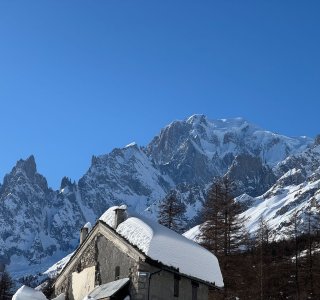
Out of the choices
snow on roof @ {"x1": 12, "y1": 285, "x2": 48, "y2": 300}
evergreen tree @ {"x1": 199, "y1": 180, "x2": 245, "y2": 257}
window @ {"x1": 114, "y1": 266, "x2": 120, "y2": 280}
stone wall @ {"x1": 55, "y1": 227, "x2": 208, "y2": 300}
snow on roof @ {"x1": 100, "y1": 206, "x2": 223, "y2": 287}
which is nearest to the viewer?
stone wall @ {"x1": 55, "y1": 227, "x2": 208, "y2": 300}

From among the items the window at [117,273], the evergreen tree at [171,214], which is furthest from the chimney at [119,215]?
the evergreen tree at [171,214]

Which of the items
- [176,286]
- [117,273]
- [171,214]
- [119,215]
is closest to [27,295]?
[117,273]

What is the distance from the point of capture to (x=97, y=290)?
3466 centimetres

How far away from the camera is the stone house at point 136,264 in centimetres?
3300

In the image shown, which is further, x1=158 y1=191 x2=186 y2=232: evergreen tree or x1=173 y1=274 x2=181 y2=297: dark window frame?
x1=158 y1=191 x2=186 y2=232: evergreen tree

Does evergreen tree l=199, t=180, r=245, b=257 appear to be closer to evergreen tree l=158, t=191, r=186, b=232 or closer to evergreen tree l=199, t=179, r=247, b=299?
evergreen tree l=199, t=179, r=247, b=299

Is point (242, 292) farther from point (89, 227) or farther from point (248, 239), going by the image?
point (89, 227)

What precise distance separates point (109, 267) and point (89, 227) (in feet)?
16.5

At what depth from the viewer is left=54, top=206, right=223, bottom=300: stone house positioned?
3300cm

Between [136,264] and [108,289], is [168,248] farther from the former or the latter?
[108,289]

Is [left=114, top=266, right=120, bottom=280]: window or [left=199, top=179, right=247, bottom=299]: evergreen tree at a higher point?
[left=199, top=179, right=247, bottom=299]: evergreen tree

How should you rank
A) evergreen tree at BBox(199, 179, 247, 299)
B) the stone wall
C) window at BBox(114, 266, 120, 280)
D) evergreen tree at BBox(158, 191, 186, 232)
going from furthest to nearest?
evergreen tree at BBox(158, 191, 186, 232) → evergreen tree at BBox(199, 179, 247, 299) → window at BBox(114, 266, 120, 280) → the stone wall

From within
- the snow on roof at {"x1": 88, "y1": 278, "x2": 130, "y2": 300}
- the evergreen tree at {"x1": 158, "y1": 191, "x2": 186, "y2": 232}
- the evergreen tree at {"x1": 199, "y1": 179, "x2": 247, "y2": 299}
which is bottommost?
the snow on roof at {"x1": 88, "y1": 278, "x2": 130, "y2": 300}

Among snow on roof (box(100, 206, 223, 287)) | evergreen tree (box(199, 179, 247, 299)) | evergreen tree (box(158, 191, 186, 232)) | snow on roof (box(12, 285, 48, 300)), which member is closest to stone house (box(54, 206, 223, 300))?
snow on roof (box(100, 206, 223, 287))
